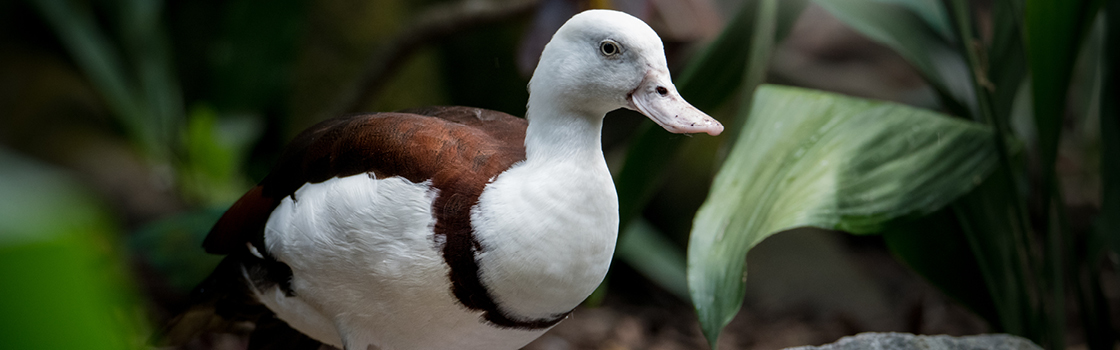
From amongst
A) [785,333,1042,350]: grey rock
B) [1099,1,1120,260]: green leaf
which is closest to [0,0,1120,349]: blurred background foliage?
[1099,1,1120,260]: green leaf

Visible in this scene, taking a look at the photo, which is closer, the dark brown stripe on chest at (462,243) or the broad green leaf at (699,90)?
the dark brown stripe on chest at (462,243)

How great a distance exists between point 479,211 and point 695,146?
188 centimetres

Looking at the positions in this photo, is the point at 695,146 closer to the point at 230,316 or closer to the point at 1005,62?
the point at 1005,62

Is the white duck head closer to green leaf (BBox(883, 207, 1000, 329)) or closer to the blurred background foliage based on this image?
the blurred background foliage

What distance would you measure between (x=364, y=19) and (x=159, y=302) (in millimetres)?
1071

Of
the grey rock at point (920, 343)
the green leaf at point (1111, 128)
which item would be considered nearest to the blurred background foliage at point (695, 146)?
the green leaf at point (1111, 128)

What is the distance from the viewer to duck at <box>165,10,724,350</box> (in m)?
0.96

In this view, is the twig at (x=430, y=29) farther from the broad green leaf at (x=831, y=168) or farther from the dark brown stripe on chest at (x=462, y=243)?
the dark brown stripe on chest at (x=462, y=243)

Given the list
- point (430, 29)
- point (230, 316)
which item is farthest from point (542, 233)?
point (430, 29)

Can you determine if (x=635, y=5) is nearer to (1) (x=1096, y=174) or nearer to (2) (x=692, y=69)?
(2) (x=692, y=69)

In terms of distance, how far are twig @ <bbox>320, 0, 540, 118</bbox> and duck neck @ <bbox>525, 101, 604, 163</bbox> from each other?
1.31 m

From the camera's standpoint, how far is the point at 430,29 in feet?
7.65

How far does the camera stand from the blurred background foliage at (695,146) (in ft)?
3.85

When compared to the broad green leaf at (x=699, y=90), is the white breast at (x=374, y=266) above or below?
above
